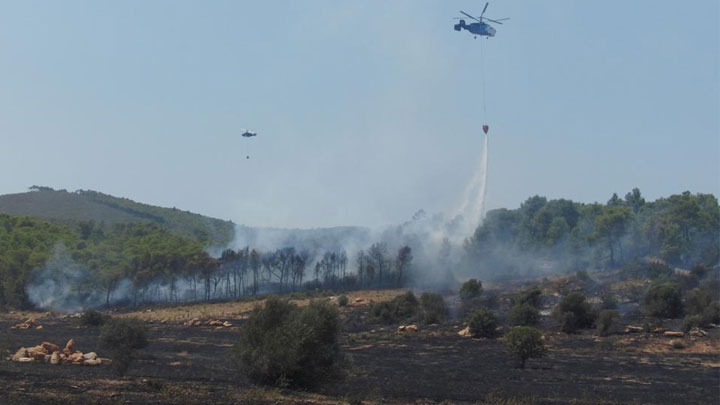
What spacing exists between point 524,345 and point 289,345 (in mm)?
23574

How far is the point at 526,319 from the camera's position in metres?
76.8

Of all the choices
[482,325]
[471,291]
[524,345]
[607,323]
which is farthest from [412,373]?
[471,291]

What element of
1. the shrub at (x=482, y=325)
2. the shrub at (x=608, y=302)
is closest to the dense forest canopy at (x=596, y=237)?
the shrub at (x=608, y=302)

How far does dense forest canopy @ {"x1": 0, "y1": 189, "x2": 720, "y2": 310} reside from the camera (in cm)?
11894

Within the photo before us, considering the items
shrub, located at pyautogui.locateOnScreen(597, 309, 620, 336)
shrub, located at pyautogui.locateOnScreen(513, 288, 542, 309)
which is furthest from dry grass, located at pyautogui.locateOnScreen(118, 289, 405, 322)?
shrub, located at pyautogui.locateOnScreen(597, 309, 620, 336)

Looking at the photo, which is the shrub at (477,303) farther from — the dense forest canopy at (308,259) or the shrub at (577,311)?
the dense forest canopy at (308,259)

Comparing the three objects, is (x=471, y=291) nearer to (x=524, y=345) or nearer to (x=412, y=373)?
(x=524, y=345)

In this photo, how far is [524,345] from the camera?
5159 cm

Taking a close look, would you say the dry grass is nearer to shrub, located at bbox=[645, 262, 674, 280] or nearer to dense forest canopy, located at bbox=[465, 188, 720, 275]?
dense forest canopy, located at bbox=[465, 188, 720, 275]

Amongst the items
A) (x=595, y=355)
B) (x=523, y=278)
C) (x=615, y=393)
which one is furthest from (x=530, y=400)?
(x=523, y=278)

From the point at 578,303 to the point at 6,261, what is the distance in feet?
296

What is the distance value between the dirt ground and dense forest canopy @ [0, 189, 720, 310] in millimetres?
40247

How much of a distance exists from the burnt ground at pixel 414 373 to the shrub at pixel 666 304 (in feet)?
30.7

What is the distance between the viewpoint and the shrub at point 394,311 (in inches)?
3492
